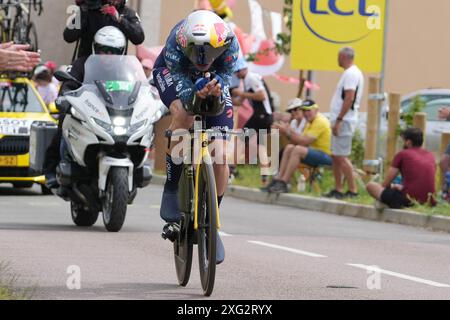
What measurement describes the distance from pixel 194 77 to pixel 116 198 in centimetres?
425

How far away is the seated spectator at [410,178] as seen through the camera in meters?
17.7

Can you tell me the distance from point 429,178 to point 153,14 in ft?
58.9

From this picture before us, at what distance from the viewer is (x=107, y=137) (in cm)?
1415

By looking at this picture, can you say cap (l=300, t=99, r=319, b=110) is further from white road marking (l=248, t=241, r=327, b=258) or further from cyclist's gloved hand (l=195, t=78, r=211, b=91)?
cyclist's gloved hand (l=195, t=78, r=211, b=91)

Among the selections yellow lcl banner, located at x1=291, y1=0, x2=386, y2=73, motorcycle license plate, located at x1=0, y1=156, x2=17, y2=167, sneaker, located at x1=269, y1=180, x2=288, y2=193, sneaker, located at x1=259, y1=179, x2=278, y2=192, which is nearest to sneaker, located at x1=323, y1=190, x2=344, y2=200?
sneaker, located at x1=269, y1=180, x2=288, y2=193

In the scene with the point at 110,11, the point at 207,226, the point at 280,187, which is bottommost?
the point at 280,187

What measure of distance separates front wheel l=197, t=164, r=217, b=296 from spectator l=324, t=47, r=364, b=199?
35.3 feet

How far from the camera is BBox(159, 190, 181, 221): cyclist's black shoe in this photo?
390 inches

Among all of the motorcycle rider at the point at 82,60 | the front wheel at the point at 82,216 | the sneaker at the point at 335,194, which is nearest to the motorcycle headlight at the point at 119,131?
the motorcycle rider at the point at 82,60

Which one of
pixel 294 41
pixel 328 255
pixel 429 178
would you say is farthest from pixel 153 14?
pixel 328 255

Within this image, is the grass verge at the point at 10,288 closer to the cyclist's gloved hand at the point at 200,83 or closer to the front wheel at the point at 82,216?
the cyclist's gloved hand at the point at 200,83

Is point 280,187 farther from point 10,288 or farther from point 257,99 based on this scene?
point 10,288

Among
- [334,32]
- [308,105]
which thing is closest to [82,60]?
[308,105]
